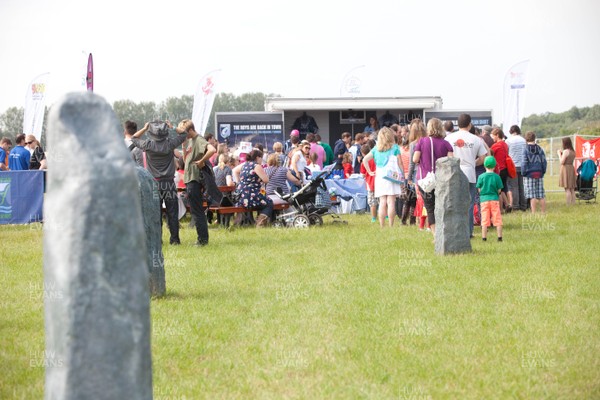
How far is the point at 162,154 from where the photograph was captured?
548 inches

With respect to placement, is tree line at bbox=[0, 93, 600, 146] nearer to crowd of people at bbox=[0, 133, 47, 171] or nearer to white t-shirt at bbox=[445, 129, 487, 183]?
crowd of people at bbox=[0, 133, 47, 171]

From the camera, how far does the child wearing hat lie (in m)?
13.7

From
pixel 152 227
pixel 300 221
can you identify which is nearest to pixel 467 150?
pixel 300 221

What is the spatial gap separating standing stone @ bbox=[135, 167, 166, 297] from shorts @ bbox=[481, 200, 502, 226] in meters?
6.45

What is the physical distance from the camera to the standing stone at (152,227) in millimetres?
9000

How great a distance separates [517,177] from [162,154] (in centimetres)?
1024

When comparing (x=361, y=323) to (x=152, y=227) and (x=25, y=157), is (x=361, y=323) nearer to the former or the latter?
(x=152, y=227)

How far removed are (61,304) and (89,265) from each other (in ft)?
0.72

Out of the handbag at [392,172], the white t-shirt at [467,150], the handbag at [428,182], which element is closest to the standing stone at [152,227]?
the handbag at [428,182]

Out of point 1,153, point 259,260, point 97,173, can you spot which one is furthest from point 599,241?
point 1,153

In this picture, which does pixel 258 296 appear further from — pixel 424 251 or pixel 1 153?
pixel 1 153

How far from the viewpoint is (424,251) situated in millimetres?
12820

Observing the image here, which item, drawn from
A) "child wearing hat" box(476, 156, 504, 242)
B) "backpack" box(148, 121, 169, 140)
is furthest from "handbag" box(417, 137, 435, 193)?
"backpack" box(148, 121, 169, 140)

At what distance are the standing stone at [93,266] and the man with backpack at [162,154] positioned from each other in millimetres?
9977
